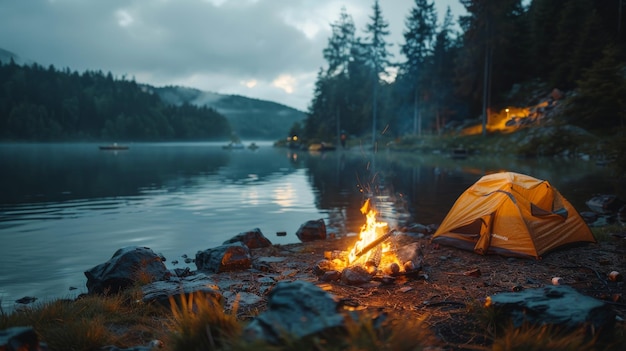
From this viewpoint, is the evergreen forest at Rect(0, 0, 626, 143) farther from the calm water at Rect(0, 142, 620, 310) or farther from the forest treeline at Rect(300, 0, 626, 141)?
the calm water at Rect(0, 142, 620, 310)

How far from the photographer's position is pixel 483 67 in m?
63.3

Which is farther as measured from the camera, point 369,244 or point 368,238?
point 368,238

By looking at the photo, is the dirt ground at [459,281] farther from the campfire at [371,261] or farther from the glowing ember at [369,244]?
the glowing ember at [369,244]

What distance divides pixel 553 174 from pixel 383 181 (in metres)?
12.3

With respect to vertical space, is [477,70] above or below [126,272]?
above

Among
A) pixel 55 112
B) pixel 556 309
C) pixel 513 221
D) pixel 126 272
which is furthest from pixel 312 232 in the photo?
pixel 55 112

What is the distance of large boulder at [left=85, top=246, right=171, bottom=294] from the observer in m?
8.03

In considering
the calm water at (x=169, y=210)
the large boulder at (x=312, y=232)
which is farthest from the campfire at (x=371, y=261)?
the large boulder at (x=312, y=232)

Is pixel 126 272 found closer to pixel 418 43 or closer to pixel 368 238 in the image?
pixel 368 238

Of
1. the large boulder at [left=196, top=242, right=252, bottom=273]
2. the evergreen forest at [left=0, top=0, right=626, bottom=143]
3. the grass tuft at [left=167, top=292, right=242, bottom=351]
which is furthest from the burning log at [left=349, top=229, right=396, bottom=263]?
the evergreen forest at [left=0, top=0, right=626, bottom=143]

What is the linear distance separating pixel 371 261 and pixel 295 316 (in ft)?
16.9

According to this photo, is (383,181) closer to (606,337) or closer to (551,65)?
(606,337)

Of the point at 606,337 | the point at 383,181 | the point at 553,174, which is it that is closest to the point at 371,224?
the point at 606,337

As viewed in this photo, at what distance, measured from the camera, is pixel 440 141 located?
66.1 metres
